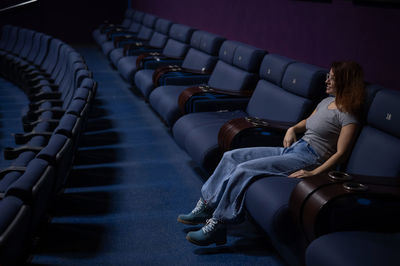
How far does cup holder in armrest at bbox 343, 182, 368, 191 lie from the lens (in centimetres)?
187

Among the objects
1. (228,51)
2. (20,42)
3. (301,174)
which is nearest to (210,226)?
(301,174)

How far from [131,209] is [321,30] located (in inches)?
71.1

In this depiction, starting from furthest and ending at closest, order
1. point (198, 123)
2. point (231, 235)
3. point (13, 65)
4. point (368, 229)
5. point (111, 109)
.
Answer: point (13, 65) < point (111, 109) < point (198, 123) < point (231, 235) < point (368, 229)

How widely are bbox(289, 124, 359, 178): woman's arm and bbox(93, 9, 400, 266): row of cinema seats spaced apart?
9cm

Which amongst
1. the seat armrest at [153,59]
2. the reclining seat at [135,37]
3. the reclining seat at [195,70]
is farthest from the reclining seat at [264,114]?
the reclining seat at [135,37]

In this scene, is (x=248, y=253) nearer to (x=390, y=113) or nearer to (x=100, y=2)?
(x=390, y=113)

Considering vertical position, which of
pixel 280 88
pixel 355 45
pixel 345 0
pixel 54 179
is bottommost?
pixel 54 179

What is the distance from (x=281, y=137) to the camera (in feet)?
9.64

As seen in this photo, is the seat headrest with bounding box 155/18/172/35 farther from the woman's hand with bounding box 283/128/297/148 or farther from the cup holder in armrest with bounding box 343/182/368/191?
the cup holder in armrest with bounding box 343/182/368/191

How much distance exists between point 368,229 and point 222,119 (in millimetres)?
1695

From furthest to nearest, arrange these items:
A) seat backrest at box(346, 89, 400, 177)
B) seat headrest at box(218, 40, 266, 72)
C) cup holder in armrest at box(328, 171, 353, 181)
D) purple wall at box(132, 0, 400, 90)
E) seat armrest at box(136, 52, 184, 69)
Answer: seat armrest at box(136, 52, 184, 69) < seat headrest at box(218, 40, 266, 72) < purple wall at box(132, 0, 400, 90) < seat backrest at box(346, 89, 400, 177) < cup holder in armrest at box(328, 171, 353, 181)

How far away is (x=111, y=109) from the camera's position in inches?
208

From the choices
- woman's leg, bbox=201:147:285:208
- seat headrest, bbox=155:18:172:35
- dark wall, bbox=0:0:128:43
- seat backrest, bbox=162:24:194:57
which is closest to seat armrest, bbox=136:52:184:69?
seat backrest, bbox=162:24:194:57

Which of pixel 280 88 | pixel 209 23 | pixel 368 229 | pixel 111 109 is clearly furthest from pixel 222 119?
pixel 209 23
